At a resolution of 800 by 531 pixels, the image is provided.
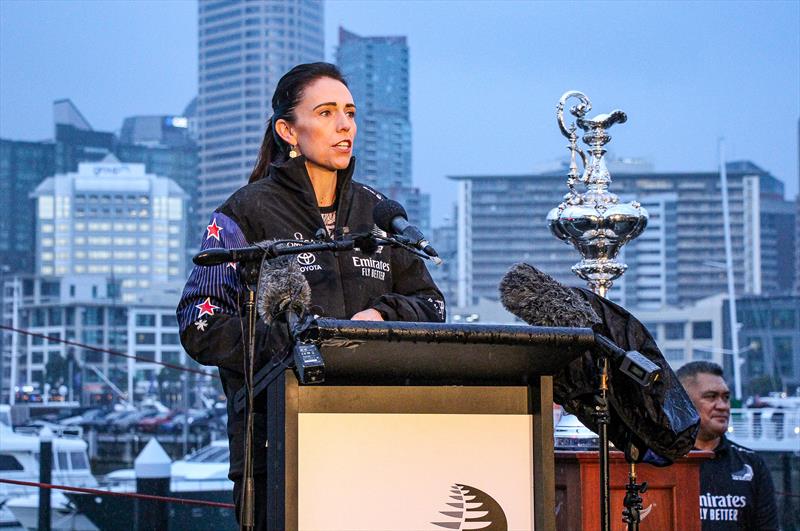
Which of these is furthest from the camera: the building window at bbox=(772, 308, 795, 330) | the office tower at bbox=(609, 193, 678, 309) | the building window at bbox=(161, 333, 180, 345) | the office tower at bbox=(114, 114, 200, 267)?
the office tower at bbox=(609, 193, 678, 309)

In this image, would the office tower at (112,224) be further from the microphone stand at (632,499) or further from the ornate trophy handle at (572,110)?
the microphone stand at (632,499)

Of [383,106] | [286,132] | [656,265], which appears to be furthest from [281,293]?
[383,106]

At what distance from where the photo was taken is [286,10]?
491 ft

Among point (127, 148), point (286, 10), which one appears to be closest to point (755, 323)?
point (127, 148)

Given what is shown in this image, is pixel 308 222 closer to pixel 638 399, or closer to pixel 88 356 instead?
pixel 638 399

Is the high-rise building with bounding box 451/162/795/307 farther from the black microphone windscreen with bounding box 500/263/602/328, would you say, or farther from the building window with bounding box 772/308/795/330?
the black microphone windscreen with bounding box 500/263/602/328

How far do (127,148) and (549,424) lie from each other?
12770cm

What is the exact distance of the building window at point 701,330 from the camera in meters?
103

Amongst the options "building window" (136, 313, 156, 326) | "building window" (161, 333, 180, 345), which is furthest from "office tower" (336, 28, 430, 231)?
"building window" (136, 313, 156, 326)

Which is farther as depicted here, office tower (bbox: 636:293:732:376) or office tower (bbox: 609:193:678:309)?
office tower (bbox: 609:193:678:309)

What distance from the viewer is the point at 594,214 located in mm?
4402

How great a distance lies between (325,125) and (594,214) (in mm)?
1701

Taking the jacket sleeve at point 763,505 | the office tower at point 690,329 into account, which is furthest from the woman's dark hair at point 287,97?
the office tower at point 690,329

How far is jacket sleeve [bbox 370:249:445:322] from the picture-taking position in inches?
107
